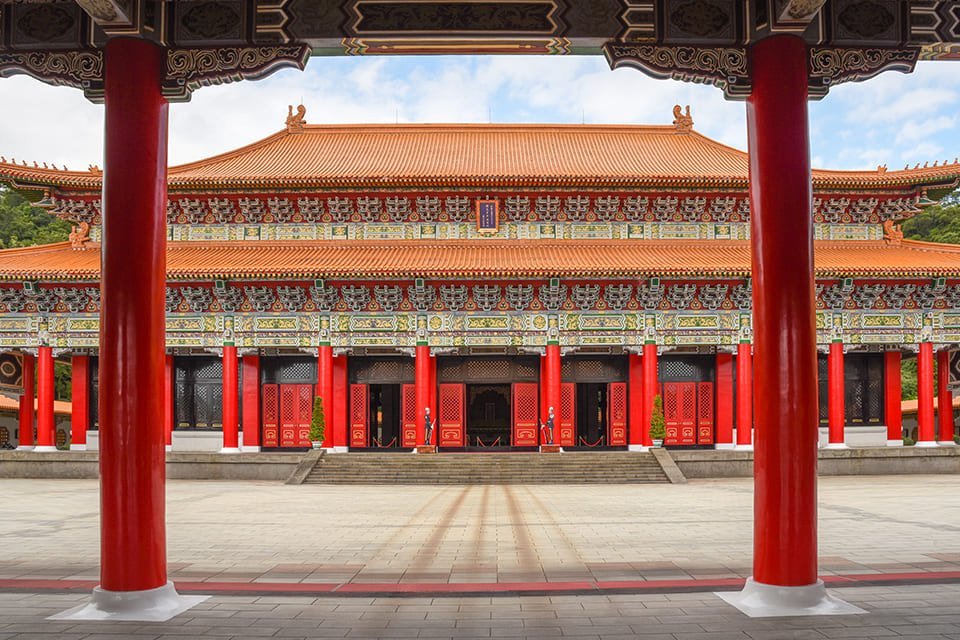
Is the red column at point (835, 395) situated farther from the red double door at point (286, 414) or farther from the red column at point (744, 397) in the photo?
the red double door at point (286, 414)

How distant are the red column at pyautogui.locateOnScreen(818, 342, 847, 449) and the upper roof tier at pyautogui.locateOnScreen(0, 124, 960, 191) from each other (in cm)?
523

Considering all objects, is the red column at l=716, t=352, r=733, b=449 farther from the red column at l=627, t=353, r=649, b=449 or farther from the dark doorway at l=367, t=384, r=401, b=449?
the dark doorway at l=367, t=384, r=401, b=449

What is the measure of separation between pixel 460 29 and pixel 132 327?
3.54 meters

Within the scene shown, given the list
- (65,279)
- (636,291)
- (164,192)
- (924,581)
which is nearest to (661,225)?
(636,291)

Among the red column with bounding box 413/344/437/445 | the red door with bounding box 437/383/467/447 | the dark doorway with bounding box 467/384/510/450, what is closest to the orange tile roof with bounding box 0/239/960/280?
the red column with bounding box 413/344/437/445

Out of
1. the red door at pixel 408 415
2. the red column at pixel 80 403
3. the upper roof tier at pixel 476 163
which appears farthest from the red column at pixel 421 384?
the red column at pixel 80 403

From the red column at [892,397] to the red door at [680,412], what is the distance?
572 cm

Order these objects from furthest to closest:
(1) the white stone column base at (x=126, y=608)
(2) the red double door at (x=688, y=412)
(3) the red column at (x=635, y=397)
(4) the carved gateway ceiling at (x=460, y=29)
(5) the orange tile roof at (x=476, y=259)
→ (2) the red double door at (x=688, y=412) → (3) the red column at (x=635, y=397) → (5) the orange tile roof at (x=476, y=259) → (4) the carved gateway ceiling at (x=460, y=29) → (1) the white stone column base at (x=126, y=608)

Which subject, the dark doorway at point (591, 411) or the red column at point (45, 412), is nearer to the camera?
the red column at point (45, 412)

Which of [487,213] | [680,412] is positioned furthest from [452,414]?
[680,412]

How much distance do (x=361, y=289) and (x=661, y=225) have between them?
9.42 meters

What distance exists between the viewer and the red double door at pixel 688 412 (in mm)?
24703

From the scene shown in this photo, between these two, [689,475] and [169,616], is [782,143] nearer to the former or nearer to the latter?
[169,616]

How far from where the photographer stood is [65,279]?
22.6m
